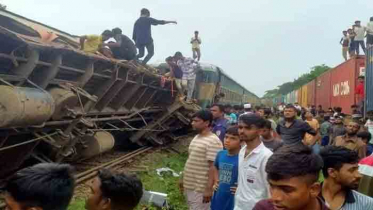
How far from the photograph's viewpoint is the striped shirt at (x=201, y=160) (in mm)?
4582

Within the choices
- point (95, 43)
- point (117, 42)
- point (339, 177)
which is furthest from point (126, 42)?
point (339, 177)

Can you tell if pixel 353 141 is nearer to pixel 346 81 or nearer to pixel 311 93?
pixel 346 81

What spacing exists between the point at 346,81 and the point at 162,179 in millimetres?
8286

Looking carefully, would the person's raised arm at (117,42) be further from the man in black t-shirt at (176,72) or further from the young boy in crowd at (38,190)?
the young boy in crowd at (38,190)

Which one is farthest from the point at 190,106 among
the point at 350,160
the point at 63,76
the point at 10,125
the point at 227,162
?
the point at 350,160

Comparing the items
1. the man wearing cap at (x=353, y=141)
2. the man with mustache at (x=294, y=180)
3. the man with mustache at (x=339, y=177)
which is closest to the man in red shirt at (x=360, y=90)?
the man wearing cap at (x=353, y=141)

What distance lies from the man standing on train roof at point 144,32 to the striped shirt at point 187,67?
2.37m

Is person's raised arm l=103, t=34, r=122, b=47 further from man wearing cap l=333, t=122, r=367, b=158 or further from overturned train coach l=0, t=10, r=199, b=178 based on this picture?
man wearing cap l=333, t=122, r=367, b=158

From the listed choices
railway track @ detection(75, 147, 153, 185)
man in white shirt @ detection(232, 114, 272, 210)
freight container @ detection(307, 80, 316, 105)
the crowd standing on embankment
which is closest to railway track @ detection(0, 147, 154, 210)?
railway track @ detection(75, 147, 153, 185)

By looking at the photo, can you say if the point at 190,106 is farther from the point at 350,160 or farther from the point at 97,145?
the point at 350,160

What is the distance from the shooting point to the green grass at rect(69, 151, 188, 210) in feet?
20.7

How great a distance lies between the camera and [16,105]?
16.5ft

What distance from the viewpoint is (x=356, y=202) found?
2568 millimetres

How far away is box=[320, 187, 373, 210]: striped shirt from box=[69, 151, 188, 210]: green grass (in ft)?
10.9
